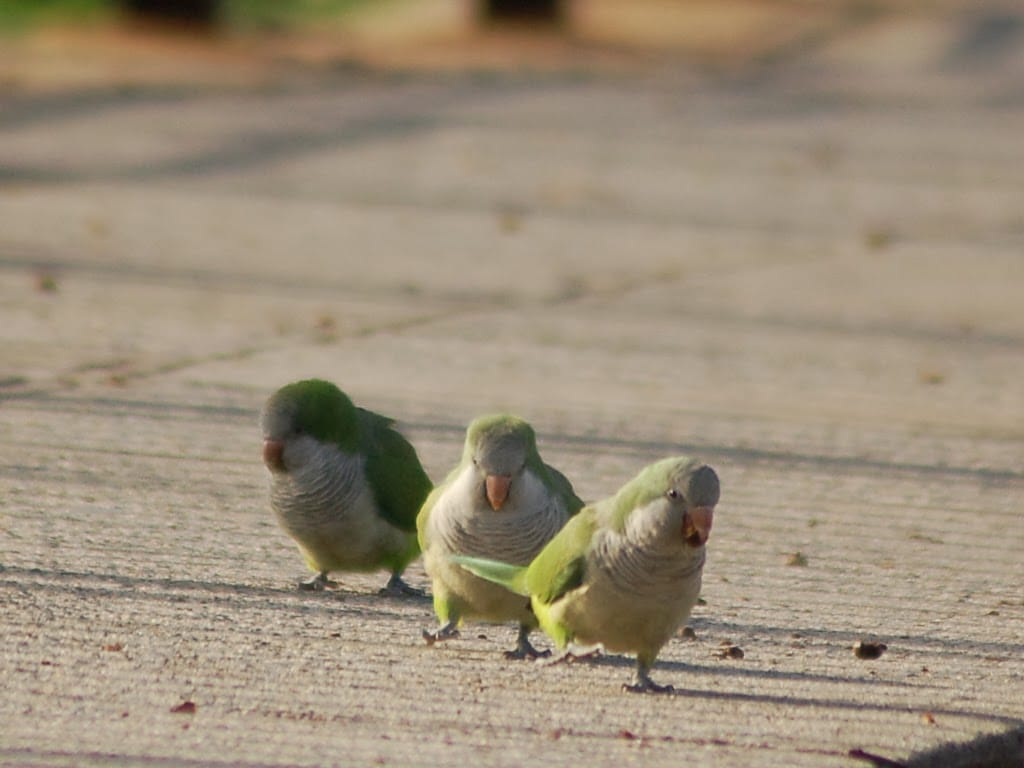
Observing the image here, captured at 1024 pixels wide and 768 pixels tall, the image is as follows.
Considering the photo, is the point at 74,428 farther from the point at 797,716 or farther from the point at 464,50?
the point at 464,50

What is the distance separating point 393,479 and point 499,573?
0.78 meters

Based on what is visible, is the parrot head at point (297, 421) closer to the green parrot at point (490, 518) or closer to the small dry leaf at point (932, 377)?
the green parrot at point (490, 518)

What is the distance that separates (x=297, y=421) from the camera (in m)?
5.32

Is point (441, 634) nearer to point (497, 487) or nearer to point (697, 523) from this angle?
point (497, 487)

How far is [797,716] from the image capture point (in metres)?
4.62

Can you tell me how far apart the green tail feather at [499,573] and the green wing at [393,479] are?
695 millimetres

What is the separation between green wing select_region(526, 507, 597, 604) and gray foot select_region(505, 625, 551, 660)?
36 cm

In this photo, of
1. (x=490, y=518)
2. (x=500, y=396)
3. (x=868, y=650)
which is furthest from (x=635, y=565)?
(x=500, y=396)

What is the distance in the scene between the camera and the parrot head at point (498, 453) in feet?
15.4

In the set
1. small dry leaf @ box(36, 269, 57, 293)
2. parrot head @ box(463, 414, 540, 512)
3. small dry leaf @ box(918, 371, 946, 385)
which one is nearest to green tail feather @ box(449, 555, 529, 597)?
parrot head @ box(463, 414, 540, 512)

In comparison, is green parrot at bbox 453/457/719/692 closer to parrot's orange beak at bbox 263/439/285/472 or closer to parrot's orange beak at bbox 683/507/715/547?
parrot's orange beak at bbox 683/507/715/547

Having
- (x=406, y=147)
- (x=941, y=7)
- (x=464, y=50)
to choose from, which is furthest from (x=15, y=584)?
(x=941, y=7)

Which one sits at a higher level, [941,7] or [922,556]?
[941,7]

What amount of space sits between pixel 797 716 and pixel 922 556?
1785 millimetres
